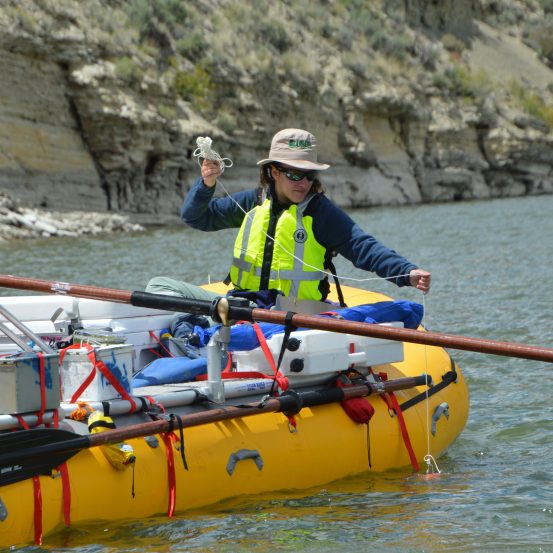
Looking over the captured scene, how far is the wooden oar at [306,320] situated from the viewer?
16.3 ft

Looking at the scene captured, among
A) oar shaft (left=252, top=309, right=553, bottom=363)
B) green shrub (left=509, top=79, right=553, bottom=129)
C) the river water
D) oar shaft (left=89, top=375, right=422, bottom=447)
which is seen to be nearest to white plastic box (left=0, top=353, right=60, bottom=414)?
oar shaft (left=89, top=375, right=422, bottom=447)

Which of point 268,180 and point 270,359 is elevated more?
point 268,180

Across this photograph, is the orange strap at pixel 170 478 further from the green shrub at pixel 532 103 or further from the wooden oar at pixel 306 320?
the green shrub at pixel 532 103

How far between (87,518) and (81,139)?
21713 millimetres

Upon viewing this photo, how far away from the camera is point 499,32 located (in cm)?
5684

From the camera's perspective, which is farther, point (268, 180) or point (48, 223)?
point (48, 223)

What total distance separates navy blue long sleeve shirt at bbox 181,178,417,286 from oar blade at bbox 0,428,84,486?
2.03 m

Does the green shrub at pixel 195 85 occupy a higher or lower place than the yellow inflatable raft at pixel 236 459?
higher

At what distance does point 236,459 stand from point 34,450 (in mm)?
1156

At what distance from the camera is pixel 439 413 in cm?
655

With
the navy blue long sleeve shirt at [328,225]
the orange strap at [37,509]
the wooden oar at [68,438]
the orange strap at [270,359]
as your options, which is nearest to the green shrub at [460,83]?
the navy blue long sleeve shirt at [328,225]

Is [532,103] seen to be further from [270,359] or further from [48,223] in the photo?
[270,359]

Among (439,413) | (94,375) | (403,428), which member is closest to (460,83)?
(439,413)

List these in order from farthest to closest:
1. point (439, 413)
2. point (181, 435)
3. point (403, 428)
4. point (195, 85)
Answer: point (195, 85) → point (439, 413) → point (403, 428) → point (181, 435)
